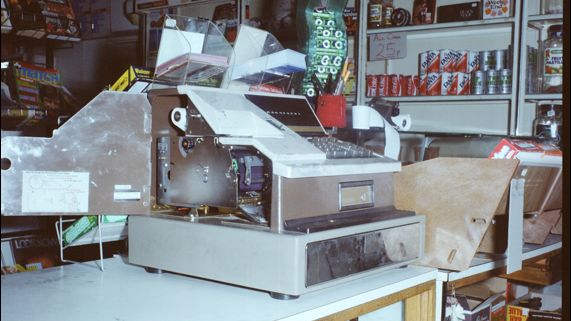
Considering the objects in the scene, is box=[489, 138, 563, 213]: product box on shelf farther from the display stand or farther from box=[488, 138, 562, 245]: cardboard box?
the display stand

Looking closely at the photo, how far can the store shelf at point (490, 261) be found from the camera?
134 centimetres

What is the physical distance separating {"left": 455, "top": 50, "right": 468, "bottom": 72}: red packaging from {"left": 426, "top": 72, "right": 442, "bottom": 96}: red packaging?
11cm

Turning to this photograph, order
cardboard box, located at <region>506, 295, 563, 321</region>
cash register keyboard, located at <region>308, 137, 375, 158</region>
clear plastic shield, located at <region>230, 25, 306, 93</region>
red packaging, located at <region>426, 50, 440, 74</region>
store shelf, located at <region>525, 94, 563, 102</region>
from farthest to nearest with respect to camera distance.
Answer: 1. red packaging, located at <region>426, 50, 440, 74</region>
2. store shelf, located at <region>525, 94, 563, 102</region>
3. cardboard box, located at <region>506, 295, 563, 321</region>
4. clear plastic shield, located at <region>230, 25, 306, 93</region>
5. cash register keyboard, located at <region>308, 137, 375, 158</region>

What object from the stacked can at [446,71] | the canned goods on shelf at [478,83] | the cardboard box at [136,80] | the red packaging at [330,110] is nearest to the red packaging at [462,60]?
the stacked can at [446,71]

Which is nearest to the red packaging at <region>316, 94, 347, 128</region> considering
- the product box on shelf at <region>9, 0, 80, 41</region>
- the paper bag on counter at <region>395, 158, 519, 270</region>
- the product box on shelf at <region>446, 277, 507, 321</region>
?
the paper bag on counter at <region>395, 158, 519, 270</region>

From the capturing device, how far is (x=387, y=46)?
11.8 ft

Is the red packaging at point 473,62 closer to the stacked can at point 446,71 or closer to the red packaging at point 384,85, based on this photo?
A: the stacked can at point 446,71

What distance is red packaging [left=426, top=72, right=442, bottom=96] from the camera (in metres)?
3.36

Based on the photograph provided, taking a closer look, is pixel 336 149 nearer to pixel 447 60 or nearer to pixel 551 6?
pixel 447 60

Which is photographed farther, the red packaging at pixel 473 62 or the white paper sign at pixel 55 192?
the red packaging at pixel 473 62

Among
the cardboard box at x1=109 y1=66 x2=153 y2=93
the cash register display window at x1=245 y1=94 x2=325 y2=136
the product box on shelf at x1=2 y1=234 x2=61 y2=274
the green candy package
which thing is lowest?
the product box on shelf at x1=2 y1=234 x2=61 y2=274

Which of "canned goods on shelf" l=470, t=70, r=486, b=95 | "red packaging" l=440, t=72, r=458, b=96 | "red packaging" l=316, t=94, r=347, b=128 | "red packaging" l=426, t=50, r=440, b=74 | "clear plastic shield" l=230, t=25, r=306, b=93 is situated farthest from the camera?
"red packaging" l=426, t=50, r=440, b=74

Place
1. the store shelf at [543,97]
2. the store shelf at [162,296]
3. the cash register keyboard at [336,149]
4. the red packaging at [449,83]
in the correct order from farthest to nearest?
the red packaging at [449,83], the store shelf at [543,97], the cash register keyboard at [336,149], the store shelf at [162,296]

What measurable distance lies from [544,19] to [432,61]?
0.65 metres
